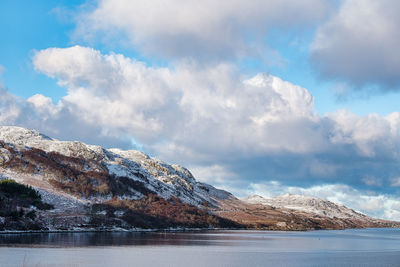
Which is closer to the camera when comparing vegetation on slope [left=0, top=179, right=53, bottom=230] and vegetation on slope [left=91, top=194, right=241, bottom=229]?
vegetation on slope [left=0, top=179, right=53, bottom=230]

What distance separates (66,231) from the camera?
13138 centimetres

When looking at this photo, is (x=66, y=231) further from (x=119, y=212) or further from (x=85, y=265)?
(x=85, y=265)

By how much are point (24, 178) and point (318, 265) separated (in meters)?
131

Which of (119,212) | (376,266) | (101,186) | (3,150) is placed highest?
(3,150)

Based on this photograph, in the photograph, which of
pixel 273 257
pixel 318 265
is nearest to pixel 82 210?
pixel 273 257

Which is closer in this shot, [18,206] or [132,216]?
[18,206]

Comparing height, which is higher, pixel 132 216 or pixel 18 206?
pixel 18 206

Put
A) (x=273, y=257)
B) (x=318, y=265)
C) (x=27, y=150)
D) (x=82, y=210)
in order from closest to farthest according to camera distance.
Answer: (x=318, y=265)
(x=273, y=257)
(x=82, y=210)
(x=27, y=150)

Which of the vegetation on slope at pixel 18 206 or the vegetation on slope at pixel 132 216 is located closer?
the vegetation on slope at pixel 18 206

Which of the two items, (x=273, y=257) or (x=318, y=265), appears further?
(x=273, y=257)

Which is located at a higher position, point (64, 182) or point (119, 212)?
point (64, 182)

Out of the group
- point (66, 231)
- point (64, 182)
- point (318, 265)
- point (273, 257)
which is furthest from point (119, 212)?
point (318, 265)

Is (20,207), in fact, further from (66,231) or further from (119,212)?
(119,212)

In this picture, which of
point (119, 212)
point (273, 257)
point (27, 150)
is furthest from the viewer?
point (27, 150)
